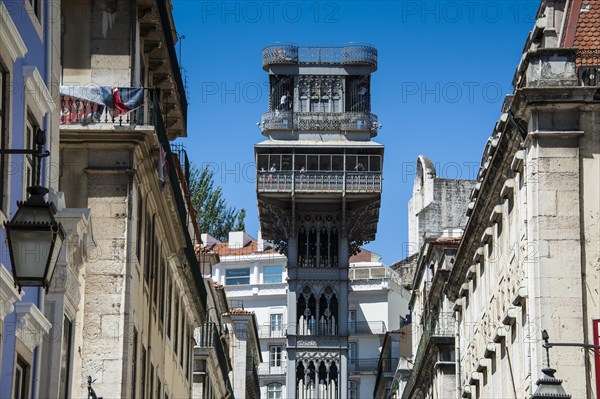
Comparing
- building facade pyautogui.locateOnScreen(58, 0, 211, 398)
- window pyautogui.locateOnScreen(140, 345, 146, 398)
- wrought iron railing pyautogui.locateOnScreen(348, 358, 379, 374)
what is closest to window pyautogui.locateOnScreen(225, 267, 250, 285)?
wrought iron railing pyautogui.locateOnScreen(348, 358, 379, 374)

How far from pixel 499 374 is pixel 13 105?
23819 mm

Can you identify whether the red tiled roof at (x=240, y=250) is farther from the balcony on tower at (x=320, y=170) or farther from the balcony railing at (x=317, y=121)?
the balcony railing at (x=317, y=121)

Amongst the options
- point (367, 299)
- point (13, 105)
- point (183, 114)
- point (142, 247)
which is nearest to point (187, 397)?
point (183, 114)

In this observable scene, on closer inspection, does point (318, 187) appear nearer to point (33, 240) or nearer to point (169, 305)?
point (169, 305)

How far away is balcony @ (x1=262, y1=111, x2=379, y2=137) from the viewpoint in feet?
356

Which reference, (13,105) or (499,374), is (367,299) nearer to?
(499,374)

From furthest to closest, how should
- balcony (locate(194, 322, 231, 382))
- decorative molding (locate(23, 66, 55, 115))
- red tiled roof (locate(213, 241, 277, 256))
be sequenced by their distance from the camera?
red tiled roof (locate(213, 241, 277, 256)) → balcony (locate(194, 322, 231, 382)) → decorative molding (locate(23, 66, 55, 115))

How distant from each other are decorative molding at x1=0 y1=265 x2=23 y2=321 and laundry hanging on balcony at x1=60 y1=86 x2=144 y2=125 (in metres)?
12.7

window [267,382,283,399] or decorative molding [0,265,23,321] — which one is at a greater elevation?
window [267,382,283,399]

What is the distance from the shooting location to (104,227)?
3253cm

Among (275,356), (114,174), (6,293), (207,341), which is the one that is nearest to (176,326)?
(207,341)

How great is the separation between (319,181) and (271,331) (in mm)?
27353

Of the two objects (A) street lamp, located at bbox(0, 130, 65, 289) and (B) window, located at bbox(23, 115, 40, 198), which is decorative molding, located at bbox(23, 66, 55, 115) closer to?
(B) window, located at bbox(23, 115, 40, 198)

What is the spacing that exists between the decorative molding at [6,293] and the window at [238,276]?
389 ft
